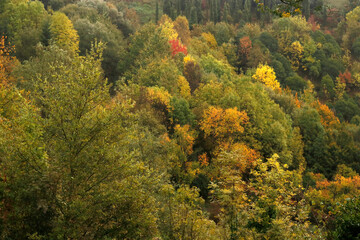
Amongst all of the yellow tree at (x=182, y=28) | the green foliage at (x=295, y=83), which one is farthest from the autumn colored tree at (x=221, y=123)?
the green foliage at (x=295, y=83)

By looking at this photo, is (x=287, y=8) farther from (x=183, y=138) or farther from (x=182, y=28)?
(x=182, y=28)

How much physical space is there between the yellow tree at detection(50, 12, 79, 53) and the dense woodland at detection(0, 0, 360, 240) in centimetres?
27

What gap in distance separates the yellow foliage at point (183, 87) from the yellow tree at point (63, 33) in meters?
18.4

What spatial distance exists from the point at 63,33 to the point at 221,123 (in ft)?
105

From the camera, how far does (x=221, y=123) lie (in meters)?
40.0

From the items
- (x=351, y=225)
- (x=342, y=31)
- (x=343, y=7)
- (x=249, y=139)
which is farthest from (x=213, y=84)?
(x=343, y=7)

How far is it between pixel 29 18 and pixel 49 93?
166 feet

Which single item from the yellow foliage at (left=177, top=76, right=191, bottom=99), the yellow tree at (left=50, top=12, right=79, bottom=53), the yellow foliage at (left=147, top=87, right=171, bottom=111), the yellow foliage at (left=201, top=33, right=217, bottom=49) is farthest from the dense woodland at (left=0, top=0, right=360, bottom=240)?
the yellow foliage at (left=201, top=33, right=217, bottom=49)

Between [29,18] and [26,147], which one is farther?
[29,18]

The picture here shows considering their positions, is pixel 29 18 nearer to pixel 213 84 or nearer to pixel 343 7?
pixel 213 84

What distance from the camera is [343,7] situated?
135 meters

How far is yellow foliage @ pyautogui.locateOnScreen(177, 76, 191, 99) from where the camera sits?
47.1 metres

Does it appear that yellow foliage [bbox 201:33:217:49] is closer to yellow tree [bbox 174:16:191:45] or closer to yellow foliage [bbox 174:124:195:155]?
yellow tree [bbox 174:16:191:45]

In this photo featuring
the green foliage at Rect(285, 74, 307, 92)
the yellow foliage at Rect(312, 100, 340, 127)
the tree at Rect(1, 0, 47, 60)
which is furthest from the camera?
the green foliage at Rect(285, 74, 307, 92)
